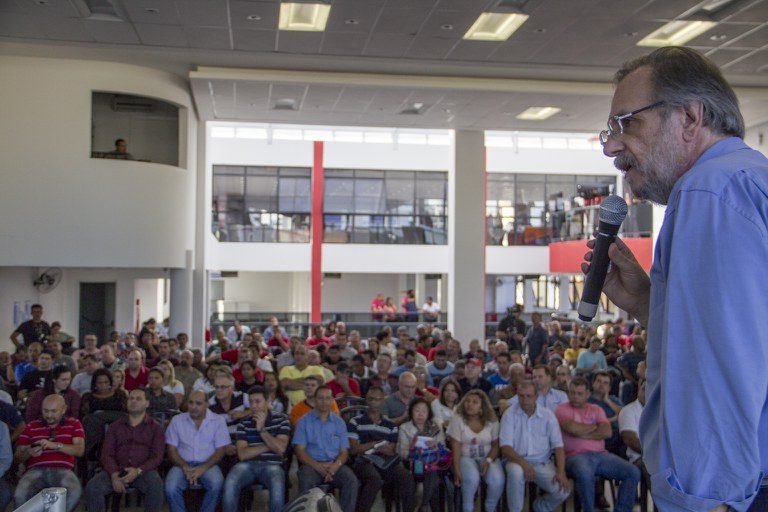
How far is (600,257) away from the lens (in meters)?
1.46

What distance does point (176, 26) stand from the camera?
933cm

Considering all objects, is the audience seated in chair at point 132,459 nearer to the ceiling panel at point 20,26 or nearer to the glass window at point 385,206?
the ceiling panel at point 20,26

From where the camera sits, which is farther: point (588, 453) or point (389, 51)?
point (389, 51)

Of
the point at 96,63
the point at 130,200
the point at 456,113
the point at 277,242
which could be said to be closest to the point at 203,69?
the point at 96,63

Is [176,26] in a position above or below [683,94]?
above

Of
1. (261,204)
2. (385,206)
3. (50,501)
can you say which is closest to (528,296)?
(385,206)

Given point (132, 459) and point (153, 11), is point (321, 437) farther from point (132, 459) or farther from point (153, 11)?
point (153, 11)

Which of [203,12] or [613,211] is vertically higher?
[203,12]

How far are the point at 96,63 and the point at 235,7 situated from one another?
3590 mm

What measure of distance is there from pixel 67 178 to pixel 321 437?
6.76 meters

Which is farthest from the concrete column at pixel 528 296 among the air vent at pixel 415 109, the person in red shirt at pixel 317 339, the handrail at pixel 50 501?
the handrail at pixel 50 501

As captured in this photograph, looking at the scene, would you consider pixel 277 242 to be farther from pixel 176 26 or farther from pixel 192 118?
pixel 176 26

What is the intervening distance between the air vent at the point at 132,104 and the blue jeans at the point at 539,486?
914cm

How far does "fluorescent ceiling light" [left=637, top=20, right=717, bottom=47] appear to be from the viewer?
923cm
